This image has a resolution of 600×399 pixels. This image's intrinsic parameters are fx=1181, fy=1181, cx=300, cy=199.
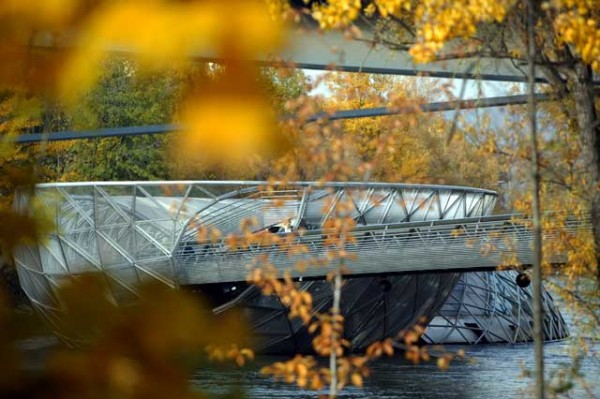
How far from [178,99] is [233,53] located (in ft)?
0.46

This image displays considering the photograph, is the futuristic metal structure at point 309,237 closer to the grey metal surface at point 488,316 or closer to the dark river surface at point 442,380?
the dark river surface at point 442,380

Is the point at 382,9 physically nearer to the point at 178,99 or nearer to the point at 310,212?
the point at 178,99

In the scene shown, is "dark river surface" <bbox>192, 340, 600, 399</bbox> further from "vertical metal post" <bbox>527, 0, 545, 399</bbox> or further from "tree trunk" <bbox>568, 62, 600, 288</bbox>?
"vertical metal post" <bbox>527, 0, 545, 399</bbox>

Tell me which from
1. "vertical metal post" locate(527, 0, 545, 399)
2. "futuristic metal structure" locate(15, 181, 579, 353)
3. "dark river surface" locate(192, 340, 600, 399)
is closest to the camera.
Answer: "vertical metal post" locate(527, 0, 545, 399)

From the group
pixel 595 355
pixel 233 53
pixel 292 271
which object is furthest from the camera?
pixel 292 271

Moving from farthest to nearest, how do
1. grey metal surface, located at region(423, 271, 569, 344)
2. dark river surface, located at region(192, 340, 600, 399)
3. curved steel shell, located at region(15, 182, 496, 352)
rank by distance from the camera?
grey metal surface, located at region(423, 271, 569, 344)
curved steel shell, located at region(15, 182, 496, 352)
dark river surface, located at region(192, 340, 600, 399)

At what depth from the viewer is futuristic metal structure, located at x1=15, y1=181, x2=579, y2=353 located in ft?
75.6

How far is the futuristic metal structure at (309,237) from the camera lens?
75.6 feet

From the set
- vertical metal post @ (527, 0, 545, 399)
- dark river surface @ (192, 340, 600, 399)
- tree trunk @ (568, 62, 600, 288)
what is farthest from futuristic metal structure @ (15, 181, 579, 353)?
vertical metal post @ (527, 0, 545, 399)

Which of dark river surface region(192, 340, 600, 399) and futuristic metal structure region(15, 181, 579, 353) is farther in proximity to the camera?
futuristic metal structure region(15, 181, 579, 353)

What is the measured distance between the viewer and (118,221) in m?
26.0

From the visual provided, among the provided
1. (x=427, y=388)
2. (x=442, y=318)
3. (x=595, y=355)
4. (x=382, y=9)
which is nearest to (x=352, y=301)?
(x=442, y=318)

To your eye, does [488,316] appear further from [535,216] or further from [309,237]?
[535,216]

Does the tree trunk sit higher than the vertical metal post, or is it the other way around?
the tree trunk
